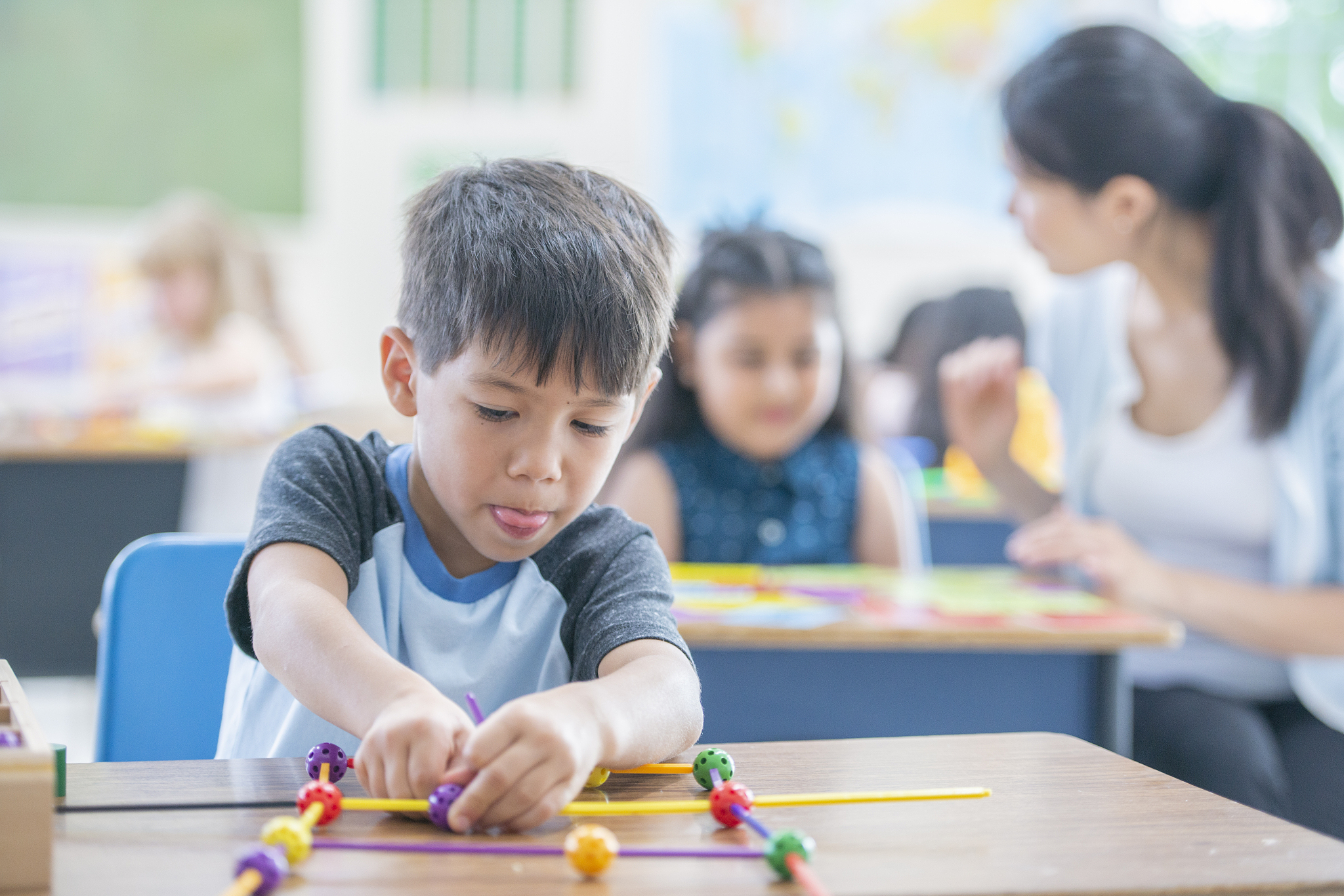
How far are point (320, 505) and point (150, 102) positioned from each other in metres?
4.23

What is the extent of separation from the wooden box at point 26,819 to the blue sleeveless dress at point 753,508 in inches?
59.1

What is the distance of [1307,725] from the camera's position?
1529 millimetres

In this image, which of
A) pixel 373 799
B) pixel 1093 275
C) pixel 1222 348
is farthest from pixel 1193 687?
pixel 373 799

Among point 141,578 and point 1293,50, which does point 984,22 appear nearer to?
point 1293,50

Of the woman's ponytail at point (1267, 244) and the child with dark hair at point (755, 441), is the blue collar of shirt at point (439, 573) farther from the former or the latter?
the woman's ponytail at point (1267, 244)

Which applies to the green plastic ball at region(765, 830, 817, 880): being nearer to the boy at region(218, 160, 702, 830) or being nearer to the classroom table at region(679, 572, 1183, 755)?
the boy at region(218, 160, 702, 830)

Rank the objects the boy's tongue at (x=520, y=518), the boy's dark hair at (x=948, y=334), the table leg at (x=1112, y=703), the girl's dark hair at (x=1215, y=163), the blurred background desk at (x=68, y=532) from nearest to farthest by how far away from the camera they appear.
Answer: the boy's tongue at (x=520, y=518), the table leg at (x=1112, y=703), the girl's dark hair at (x=1215, y=163), the blurred background desk at (x=68, y=532), the boy's dark hair at (x=948, y=334)

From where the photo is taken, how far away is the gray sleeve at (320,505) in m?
0.80

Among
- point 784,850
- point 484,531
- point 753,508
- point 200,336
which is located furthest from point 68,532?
point 784,850

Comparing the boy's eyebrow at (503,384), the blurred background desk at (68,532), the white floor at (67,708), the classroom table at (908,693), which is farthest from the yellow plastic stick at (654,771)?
the blurred background desk at (68,532)

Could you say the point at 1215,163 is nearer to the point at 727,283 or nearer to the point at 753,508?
the point at 727,283

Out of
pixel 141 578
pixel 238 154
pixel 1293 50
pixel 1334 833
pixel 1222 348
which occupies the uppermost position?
pixel 1293 50

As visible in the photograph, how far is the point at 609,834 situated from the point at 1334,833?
48.2 inches

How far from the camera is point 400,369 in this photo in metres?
0.85
